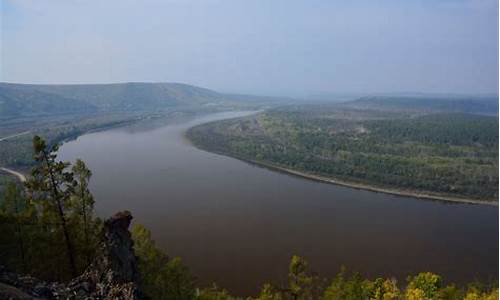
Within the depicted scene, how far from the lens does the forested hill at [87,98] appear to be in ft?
398

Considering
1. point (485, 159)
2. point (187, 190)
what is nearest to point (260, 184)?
point (187, 190)

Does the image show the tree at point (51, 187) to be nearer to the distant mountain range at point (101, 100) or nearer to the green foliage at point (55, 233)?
the green foliage at point (55, 233)

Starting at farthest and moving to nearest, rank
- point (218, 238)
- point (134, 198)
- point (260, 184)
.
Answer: point (260, 184) → point (134, 198) → point (218, 238)

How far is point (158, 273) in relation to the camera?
11.8 metres

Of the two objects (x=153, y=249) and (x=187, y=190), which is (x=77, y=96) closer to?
(x=187, y=190)

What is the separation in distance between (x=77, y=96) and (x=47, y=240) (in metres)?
159

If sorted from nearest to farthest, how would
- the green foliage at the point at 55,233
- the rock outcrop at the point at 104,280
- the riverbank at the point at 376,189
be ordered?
the rock outcrop at the point at 104,280
the green foliage at the point at 55,233
the riverbank at the point at 376,189

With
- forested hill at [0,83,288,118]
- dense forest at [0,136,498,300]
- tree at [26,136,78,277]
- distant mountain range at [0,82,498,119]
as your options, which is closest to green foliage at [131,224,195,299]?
dense forest at [0,136,498,300]

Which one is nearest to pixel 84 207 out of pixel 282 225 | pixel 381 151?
pixel 282 225

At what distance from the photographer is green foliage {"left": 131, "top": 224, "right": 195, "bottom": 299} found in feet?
37.1

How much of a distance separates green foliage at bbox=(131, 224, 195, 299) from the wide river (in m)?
9.47

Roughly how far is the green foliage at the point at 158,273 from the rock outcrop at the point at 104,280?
198 centimetres

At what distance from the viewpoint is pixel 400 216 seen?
3484cm

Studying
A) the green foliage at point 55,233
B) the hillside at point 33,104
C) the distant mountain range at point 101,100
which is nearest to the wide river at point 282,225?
the green foliage at point 55,233
